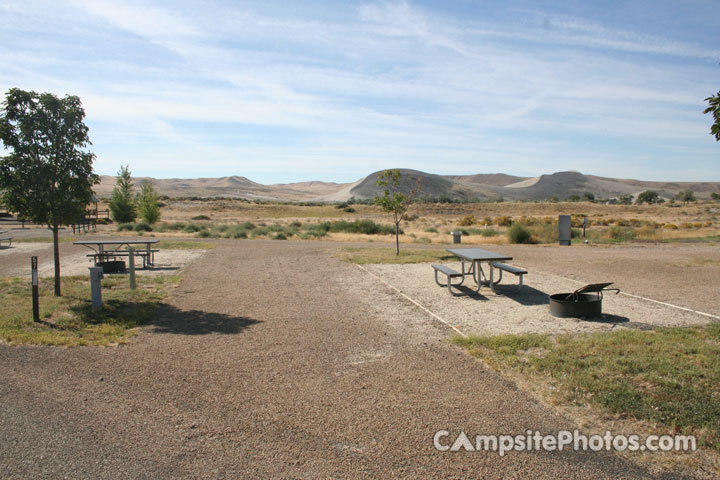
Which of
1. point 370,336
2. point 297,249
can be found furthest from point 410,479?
point 297,249

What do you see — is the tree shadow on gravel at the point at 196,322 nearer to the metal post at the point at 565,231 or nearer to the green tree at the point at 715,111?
the green tree at the point at 715,111

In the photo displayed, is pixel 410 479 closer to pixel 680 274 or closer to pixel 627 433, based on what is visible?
pixel 627 433

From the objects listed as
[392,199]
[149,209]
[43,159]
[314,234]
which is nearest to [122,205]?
[149,209]

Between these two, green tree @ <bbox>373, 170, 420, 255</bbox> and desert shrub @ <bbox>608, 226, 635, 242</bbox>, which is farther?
desert shrub @ <bbox>608, 226, 635, 242</bbox>

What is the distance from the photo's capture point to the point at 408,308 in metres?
8.95

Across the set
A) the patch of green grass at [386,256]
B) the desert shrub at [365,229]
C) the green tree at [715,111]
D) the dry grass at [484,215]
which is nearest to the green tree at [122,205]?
the dry grass at [484,215]

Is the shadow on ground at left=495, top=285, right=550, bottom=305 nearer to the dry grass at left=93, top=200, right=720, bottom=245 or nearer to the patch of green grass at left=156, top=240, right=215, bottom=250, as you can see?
the patch of green grass at left=156, top=240, right=215, bottom=250

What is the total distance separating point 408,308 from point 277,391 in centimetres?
437

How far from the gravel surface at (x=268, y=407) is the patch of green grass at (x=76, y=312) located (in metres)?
0.40

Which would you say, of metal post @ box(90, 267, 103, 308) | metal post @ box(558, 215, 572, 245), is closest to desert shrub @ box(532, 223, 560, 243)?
metal post @ box(558, 215, 572, 245)

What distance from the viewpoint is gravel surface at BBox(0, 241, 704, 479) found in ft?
11.5

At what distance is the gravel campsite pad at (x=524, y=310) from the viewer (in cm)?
740

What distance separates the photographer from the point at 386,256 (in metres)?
17.2

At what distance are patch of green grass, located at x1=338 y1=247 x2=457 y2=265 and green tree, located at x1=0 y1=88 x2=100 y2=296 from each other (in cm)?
829
